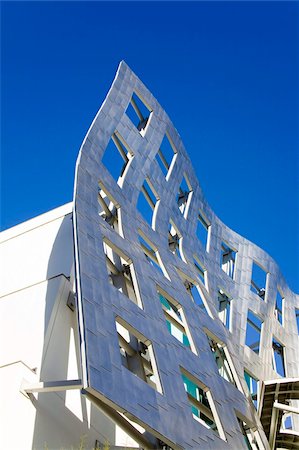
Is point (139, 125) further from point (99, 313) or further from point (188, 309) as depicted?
point (99, 313)

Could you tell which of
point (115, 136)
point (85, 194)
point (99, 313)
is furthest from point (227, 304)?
point (99, 313)

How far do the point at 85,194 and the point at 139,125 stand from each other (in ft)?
25.6

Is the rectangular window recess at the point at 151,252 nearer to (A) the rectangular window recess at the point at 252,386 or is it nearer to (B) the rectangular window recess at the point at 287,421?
(A) the rectangular window recess at the point at 252,386

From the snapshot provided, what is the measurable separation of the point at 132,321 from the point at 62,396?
9.20 ft

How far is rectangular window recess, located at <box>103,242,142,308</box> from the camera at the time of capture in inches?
706

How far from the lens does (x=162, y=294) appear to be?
760 inches

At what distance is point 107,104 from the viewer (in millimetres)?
A: 20875

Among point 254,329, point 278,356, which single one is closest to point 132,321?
point 254,329

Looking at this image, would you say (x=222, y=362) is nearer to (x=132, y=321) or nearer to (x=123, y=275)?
(x=123, y=275)

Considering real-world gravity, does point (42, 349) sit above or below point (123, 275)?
below

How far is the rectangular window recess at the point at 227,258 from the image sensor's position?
29500 millimetres

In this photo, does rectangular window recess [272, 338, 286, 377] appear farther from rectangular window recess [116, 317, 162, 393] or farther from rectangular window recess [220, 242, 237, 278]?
rectangular window recess [116, 317, 162, 393]

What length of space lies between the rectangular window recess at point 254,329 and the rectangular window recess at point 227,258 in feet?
7.39

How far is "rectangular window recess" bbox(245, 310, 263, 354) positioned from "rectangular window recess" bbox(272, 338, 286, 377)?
3.56 feet
